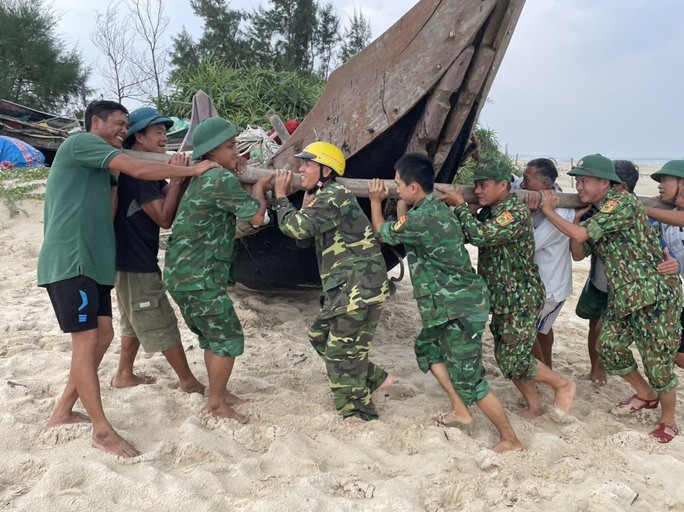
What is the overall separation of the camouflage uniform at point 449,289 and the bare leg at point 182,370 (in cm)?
137

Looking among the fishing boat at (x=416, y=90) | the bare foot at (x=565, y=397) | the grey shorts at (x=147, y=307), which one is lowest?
the bare foot at (x=565, y=397)

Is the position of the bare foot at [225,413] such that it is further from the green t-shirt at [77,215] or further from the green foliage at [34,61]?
the green foliage at [34,61]

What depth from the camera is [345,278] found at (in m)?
2.95

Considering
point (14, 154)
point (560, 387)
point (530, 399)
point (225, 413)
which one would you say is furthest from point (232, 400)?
point (14, 154)

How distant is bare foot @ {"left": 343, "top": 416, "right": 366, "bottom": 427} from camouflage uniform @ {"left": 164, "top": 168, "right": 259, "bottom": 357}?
0.69 metres

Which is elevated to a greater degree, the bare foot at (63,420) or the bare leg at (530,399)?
the bare leg at (530,399)

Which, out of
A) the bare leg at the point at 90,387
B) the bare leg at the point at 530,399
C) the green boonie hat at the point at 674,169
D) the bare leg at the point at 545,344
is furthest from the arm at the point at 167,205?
the green boonie hat at the point at 674,169

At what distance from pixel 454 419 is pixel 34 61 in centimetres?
2121

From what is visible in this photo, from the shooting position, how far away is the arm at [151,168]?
2.57 metres

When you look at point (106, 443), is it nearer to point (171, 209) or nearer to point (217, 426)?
point (217, 426)

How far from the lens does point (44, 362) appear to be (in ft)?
11.5

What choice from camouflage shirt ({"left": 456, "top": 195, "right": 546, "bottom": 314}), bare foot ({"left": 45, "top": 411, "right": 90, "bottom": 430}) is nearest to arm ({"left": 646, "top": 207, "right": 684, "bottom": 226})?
camouflage shirt ({"left": 456, "top": 195, "right": 546, "bottom": 314})

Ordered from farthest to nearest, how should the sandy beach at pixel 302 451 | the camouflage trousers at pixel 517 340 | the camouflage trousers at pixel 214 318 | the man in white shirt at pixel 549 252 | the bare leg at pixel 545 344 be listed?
the bare leg at pixel 545 344
the man in white shirt at pixel 549 252
the camouflage trousers at pixel 517 340
the camouflage trousers at pixel 214 318
the sandy beach at pixel 302 451

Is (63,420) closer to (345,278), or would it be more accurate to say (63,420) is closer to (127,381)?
(127,381)
